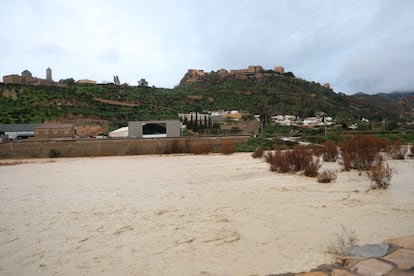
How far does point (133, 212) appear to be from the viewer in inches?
332

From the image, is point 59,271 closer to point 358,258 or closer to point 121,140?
point 358,258

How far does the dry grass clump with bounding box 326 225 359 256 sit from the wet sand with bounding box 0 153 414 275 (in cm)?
13

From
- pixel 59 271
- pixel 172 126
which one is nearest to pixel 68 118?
pixel 172 126

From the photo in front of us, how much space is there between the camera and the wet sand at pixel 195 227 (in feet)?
16.0

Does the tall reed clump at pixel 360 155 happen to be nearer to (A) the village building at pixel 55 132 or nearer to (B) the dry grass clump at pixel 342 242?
(B) the dry grass clump at pixel 342 242

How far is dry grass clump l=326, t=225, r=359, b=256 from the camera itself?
477 cm

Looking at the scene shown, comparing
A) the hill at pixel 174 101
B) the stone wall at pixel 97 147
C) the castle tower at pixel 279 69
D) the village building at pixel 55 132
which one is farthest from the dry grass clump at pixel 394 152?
the castle tower at pixel 279 69

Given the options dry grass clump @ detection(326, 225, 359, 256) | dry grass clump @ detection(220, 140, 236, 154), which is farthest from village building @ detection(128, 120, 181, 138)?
dry grass clump @ detection(326, 225, 359, 256)

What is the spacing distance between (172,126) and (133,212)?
38455 mm

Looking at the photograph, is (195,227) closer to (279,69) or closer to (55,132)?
(55,132)

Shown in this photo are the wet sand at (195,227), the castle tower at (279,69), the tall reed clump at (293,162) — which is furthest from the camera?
the castle tower at (279,69)

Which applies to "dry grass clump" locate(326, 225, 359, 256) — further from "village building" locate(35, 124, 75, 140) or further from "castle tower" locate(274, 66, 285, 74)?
"castle tower" locate(274, 66, 285, 74)

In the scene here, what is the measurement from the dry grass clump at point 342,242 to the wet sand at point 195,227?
13 centimetres

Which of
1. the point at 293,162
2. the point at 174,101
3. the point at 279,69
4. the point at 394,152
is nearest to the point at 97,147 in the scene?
the point at 293,162
